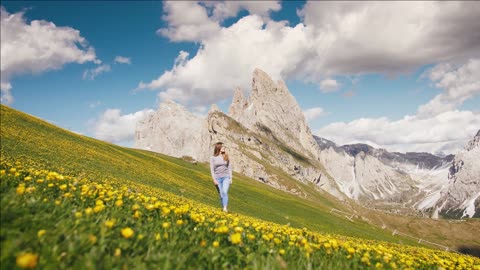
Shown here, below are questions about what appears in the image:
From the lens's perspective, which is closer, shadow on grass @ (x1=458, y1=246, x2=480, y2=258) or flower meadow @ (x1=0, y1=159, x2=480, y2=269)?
flower meadow @ (x1=0, y1=159, x2=480, y2=269)

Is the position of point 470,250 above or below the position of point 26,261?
below

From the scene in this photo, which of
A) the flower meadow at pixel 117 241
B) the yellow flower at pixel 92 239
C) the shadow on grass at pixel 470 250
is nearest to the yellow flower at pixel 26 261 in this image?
the flower meadow at pixel 117 241

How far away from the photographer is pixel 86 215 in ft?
17.8

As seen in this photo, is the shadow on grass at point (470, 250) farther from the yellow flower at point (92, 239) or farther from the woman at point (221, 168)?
the yellow flower at point (92, 239)

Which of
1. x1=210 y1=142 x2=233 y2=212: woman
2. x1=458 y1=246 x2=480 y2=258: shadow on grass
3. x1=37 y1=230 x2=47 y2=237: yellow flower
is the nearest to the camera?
x1=37 y1=230 x2=47 y2=237: yellow flower

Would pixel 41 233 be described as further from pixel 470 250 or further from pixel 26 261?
pixel 470 250

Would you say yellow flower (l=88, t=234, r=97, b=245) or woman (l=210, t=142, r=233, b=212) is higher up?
woman (l=210, t=142, r=233, b=212)

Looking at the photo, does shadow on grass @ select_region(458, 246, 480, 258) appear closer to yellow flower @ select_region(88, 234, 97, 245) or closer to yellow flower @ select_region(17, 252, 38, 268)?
yellow flower @ select_region(88, 234, 97, 245)

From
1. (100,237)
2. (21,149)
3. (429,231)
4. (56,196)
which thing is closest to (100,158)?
(21,149)

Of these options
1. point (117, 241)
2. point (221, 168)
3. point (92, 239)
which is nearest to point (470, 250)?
point (221, 168)

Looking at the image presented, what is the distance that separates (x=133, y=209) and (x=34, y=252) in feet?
8.15

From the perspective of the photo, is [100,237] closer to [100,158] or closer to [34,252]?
[34,252]

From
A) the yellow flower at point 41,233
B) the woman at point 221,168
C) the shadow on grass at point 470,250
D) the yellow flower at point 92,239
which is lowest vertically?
the shadow on grass at point 470,250

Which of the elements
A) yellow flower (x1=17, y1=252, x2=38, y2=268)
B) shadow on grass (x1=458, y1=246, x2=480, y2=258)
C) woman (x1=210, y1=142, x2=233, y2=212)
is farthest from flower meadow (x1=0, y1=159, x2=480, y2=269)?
shadow on grass (x1=458, y1=246, x2=480, y2=258)
